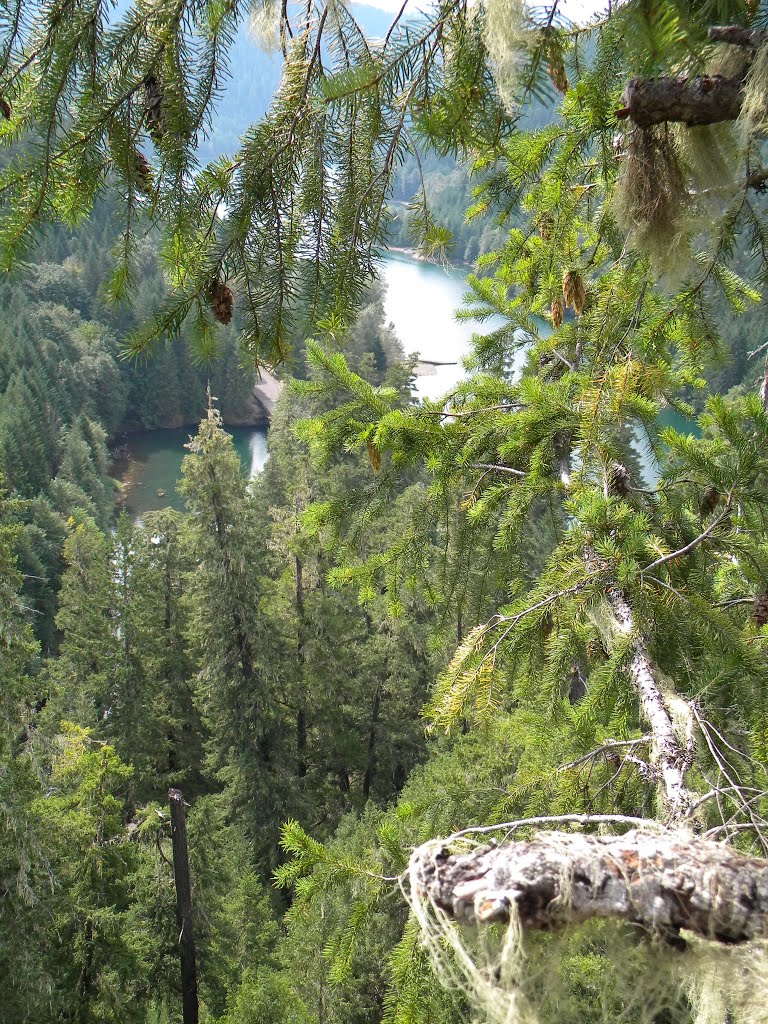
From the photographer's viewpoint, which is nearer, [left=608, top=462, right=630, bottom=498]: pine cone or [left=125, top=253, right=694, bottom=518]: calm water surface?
[left=608, top=462, right=630, bottom=498]: pine cone

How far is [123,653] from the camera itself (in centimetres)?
1530

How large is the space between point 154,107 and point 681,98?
1.25 m

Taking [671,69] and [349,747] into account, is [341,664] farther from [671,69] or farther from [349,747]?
[671,69]

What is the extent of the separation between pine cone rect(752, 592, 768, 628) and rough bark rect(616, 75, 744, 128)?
1530 millimetres

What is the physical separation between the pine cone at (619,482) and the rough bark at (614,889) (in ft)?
5.06

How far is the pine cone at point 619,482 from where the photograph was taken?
2508 mm

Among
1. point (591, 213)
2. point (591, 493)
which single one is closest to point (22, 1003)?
point (591, 493)

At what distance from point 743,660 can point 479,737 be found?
860cm

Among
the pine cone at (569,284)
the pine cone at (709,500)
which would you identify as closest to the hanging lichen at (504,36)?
the pine cone at (569,284)

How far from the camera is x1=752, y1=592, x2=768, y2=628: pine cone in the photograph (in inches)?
94.4

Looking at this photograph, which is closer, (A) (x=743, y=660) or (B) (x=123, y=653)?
(A) (x=743, y=660)

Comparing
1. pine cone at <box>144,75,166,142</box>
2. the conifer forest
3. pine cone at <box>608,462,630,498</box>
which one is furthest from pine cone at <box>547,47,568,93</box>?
pine cone at <box>608,462,630,498</box>

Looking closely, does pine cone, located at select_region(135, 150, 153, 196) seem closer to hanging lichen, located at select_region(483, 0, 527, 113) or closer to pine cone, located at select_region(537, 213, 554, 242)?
hanging lichen, located at select_region(483, 0, 527, 113)

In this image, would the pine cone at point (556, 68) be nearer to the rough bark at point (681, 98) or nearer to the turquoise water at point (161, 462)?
the rough bark at point (681, 98)
